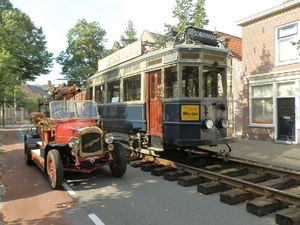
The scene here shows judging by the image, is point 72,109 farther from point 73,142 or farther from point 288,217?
point 288,217

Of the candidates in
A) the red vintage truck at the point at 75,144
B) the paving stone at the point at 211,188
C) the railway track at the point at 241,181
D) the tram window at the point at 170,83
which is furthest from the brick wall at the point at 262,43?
the red vintage truck at the point at 75,144

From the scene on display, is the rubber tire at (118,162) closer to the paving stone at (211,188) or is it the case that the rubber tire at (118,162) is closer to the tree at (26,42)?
the paving stone at (211,188)

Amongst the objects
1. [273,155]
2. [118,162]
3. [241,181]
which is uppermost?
[118,162]

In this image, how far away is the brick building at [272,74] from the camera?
13562 millimetres

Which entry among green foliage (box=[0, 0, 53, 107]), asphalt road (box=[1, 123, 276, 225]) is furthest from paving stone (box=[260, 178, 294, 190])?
green foliage (box=[0, 0, 53, 107])

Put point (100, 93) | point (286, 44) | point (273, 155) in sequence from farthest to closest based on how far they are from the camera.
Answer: point (286, 44), point (100, 93), point (273, 155)

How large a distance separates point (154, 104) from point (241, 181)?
349cm

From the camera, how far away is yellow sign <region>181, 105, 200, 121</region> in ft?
24.4

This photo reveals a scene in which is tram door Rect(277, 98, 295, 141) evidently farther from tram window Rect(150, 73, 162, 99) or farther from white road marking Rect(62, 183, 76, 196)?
white road marking Rect(62, 183, 76, 196)

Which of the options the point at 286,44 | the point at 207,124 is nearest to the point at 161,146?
the point at 207,124

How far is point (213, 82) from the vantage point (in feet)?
26.0

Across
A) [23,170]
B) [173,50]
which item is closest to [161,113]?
[173,50]

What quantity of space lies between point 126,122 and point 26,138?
11.1ft

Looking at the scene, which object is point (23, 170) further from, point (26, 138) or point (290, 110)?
point (290, 110)
